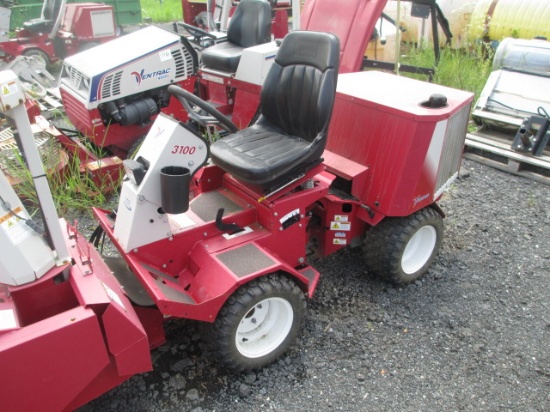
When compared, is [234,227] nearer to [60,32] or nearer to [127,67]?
[127,67]

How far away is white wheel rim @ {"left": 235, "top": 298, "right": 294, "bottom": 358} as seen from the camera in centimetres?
236

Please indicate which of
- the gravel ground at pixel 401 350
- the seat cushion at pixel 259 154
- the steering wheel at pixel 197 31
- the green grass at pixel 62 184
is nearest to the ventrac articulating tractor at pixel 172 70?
the steering wheel at pixel 197 31

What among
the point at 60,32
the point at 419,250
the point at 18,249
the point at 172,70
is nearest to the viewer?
the point at 18,249

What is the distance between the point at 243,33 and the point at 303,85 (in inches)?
94.0

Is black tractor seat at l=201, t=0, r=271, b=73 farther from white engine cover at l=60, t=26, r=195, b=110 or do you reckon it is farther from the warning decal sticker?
the warning decal sticker

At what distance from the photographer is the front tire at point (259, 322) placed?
7.12ft

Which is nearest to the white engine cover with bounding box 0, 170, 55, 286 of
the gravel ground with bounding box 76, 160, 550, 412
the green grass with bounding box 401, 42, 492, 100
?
the gravel ground with bounding box 76, 160, 550, 412

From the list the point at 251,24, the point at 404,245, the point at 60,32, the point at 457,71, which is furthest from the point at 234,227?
the point at 60,32

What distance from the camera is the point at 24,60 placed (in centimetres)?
622

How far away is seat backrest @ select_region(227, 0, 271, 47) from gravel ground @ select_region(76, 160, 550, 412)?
2.49 m

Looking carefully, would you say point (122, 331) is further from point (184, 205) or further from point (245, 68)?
point (245, 68)

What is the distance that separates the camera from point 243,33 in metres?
4.76

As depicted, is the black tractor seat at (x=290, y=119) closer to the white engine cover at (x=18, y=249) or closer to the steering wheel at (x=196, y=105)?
the steering wheel at (x=196, y=105)

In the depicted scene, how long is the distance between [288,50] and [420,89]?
81cm
